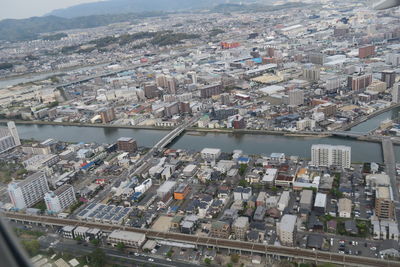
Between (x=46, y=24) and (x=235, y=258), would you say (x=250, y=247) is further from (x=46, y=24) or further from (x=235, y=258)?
(x=46, y=24)

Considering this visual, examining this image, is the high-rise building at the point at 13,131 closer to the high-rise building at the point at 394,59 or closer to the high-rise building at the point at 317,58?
the high-rise building at the point at 317,58

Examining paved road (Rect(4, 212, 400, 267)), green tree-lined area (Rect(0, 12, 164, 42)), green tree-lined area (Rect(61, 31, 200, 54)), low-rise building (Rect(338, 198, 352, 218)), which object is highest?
green tree-lined area (Rect(0, 12, 164, 42))

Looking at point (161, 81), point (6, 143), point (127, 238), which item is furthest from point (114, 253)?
point (161, 81)

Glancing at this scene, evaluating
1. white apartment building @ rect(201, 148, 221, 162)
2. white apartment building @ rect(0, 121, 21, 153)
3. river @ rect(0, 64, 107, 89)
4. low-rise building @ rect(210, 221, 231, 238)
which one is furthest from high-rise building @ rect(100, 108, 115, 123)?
river @ rect(0, 64, 107, 89)

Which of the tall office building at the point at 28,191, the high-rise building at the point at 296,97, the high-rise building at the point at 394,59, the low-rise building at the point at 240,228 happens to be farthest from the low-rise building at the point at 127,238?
the high-rise building at the point at 394,59

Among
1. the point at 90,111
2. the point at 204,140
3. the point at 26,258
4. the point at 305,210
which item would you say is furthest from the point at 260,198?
the point at 90,111

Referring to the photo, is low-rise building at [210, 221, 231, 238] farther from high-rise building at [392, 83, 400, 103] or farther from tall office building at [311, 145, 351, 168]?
high-rise building at [392, 83, 400, 103]
